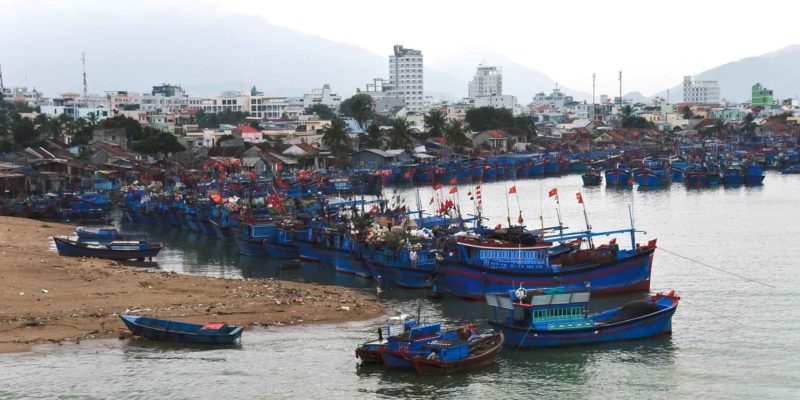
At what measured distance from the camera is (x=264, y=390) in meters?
23.4

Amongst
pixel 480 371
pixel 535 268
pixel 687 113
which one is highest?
pixel 687 113

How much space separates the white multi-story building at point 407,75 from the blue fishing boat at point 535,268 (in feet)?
534

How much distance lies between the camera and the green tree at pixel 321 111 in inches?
5487

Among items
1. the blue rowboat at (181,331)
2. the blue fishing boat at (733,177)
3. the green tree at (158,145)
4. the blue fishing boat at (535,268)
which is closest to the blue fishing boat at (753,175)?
the blue fishing boat at (733,177)

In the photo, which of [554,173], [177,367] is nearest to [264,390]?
[177,367]

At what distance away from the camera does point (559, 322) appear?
Answer: 2630 centimetres

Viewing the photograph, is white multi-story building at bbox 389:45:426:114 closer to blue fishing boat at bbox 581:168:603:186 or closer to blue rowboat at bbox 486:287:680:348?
blue fishing boat at bbox 581:168:603:186

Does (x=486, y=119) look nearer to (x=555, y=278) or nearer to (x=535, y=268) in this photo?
(x=535, y=268)

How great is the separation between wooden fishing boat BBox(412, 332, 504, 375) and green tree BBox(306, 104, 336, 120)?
114267mm

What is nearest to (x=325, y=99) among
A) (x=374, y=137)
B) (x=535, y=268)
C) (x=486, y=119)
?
(x=486, y=119)

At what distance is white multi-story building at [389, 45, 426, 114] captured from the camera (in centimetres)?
19588

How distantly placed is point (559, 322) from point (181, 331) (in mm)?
10287

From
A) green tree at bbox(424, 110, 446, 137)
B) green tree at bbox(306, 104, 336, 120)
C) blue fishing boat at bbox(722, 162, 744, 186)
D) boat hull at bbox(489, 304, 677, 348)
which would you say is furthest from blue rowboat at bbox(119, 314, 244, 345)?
green tree at bbox(306, 104, 336, 120)

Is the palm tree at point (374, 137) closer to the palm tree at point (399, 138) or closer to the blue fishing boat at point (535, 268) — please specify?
the palm tree at point (399, 138)
